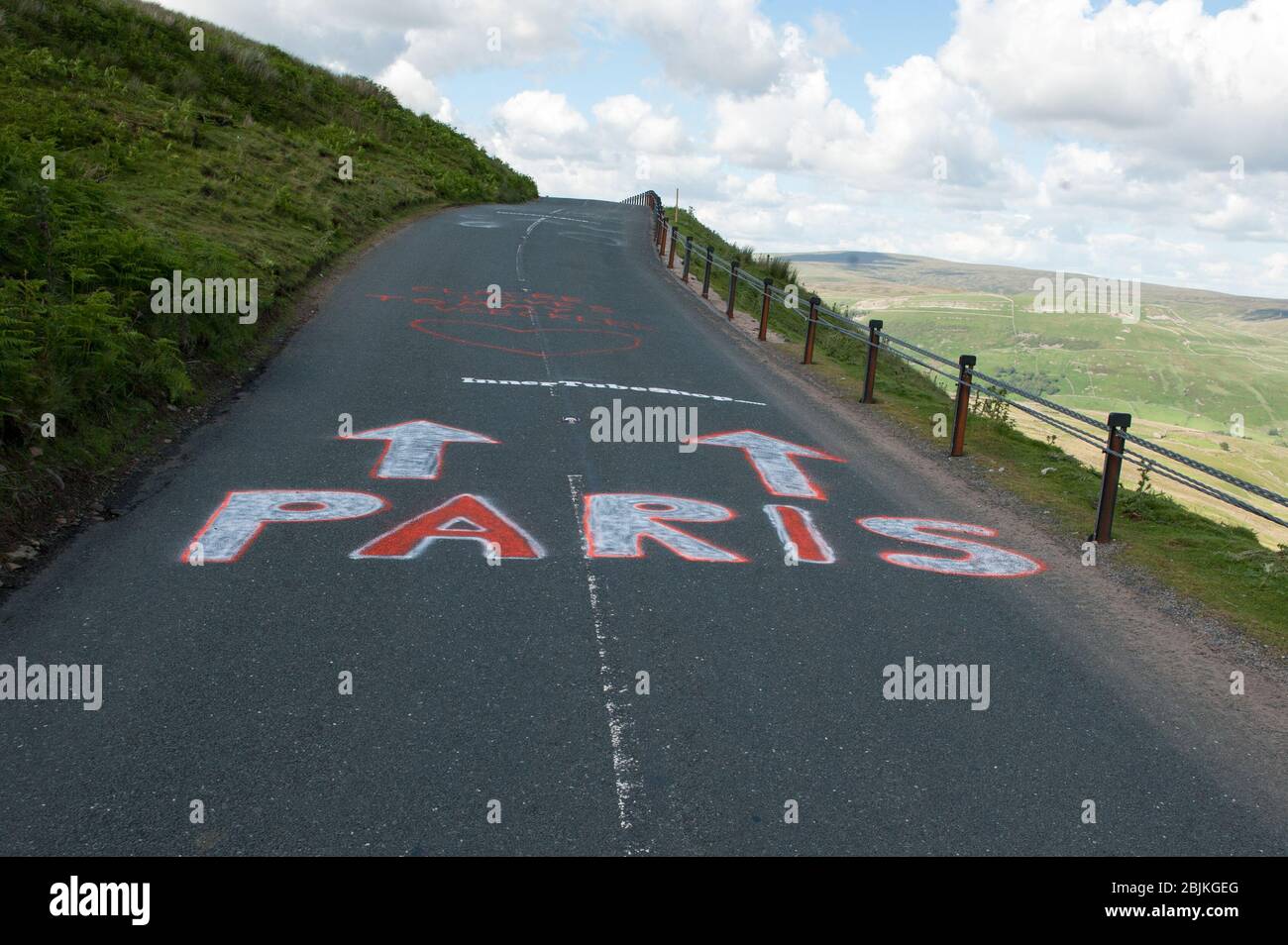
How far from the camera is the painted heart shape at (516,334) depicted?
1427 cm

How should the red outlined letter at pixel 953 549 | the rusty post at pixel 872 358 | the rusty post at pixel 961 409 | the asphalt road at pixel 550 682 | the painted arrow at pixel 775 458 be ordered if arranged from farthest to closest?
1. the rusty post at pixel 872 358
2. the rusty post at pixel 961 409
3. the painted arrow at pixel 775 458
4. the red outlined letter at pixel 953 549
5. the asphalt road at pixel 550 682

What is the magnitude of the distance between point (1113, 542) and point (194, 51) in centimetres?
3803

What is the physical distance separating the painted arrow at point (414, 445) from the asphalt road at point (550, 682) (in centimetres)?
5

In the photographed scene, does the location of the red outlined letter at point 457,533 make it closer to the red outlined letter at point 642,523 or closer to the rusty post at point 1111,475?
the red outlined letter at point 642,523

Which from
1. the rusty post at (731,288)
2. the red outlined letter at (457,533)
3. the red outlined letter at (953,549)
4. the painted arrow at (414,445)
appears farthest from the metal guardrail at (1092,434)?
the painted arrow at (414,445)

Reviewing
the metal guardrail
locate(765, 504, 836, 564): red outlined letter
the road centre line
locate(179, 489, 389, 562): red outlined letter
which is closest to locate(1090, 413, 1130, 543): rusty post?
the metal guardrail

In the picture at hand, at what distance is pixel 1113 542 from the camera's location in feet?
26.8

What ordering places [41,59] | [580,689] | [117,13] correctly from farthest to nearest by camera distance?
1. [117,13]
2. [41,59]
3. [580,689]

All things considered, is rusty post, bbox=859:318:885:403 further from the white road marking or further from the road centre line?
the white road marking

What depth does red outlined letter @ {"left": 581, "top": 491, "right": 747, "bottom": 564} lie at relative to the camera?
7004 millimetres

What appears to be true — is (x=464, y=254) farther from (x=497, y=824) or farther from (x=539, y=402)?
(x=497, y=824)

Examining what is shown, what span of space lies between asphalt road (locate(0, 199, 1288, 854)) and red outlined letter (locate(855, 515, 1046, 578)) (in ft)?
0.48

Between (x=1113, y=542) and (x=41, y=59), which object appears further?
(x=41, y=59)

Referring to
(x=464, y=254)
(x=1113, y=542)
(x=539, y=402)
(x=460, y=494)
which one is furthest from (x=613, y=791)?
(x=464, y=254)
